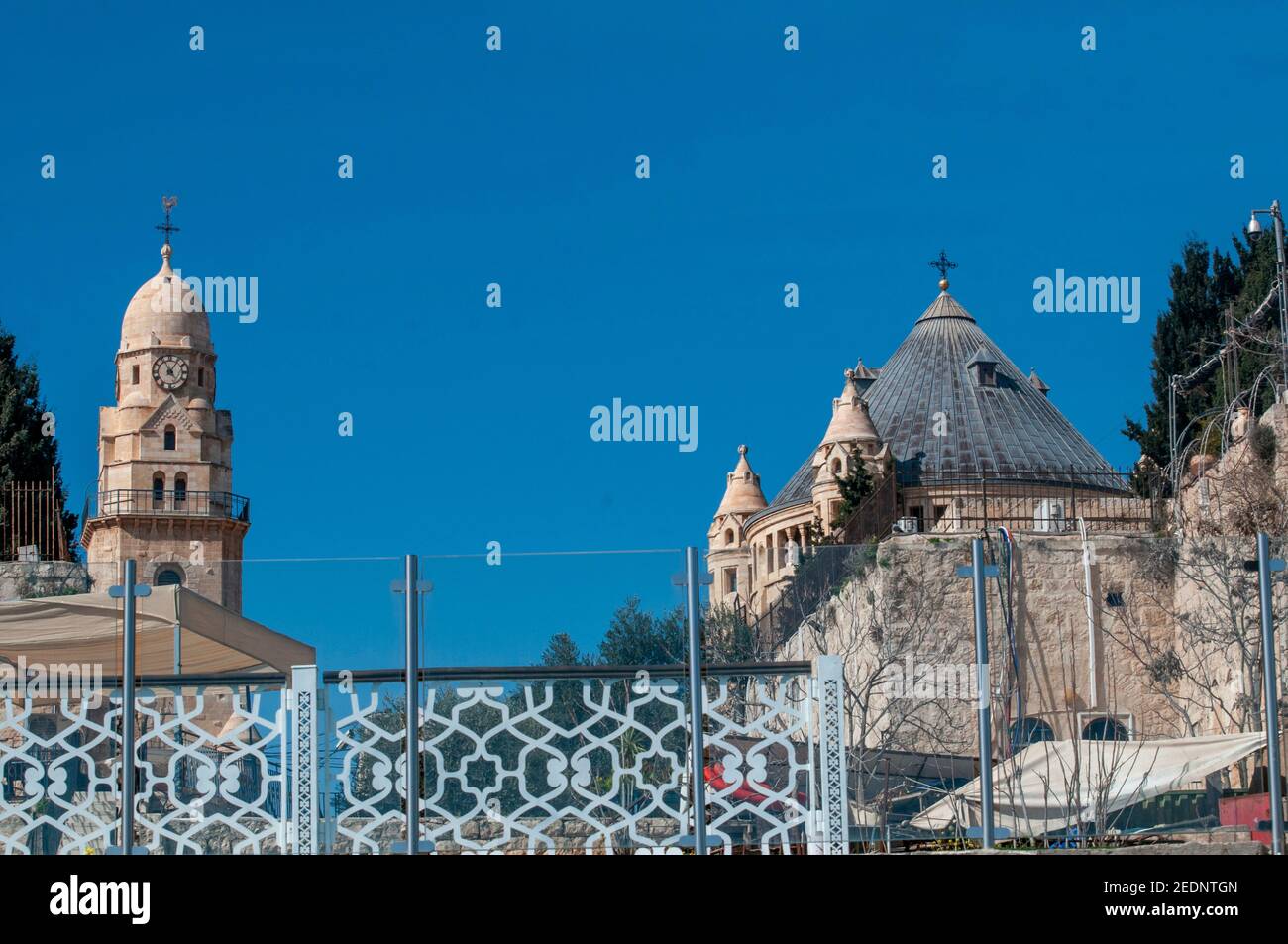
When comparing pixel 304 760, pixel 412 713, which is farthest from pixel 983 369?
pixel 304 760

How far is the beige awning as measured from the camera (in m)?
11.6

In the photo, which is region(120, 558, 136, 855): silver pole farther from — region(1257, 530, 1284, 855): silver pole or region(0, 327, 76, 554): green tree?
region(0, 327, 76, 554): green tree

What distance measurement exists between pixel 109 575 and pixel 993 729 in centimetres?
618

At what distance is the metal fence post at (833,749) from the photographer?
1123 cm

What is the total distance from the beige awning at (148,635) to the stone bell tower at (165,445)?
191 ft

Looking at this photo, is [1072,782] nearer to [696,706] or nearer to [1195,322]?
[696,706]

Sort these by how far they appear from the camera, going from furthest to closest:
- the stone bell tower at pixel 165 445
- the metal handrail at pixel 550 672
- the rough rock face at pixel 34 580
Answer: the stone bell tower at pixel 165 445 → the rough rock face at pixel 34 580 → the metal handrail at pixel 550 672

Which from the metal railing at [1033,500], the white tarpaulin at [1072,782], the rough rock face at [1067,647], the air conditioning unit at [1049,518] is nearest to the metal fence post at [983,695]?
the white tarpaulin at [1072,782]

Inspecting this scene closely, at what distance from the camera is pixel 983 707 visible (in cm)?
1137

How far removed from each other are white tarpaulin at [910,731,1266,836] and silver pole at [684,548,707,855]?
1762mm

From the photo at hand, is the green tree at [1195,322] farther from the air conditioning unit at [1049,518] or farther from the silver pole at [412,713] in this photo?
the silver pole at [412,713]

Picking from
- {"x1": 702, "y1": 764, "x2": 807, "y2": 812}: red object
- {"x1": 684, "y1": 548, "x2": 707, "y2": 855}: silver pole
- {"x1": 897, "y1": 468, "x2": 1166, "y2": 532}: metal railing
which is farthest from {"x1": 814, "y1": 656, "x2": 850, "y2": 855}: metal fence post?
{"x1": 897, "y1": 468, "x2": 1166, "y2": 532}: metal railing

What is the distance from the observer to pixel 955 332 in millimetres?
66688

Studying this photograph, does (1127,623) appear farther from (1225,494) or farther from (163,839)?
(1225,494)
